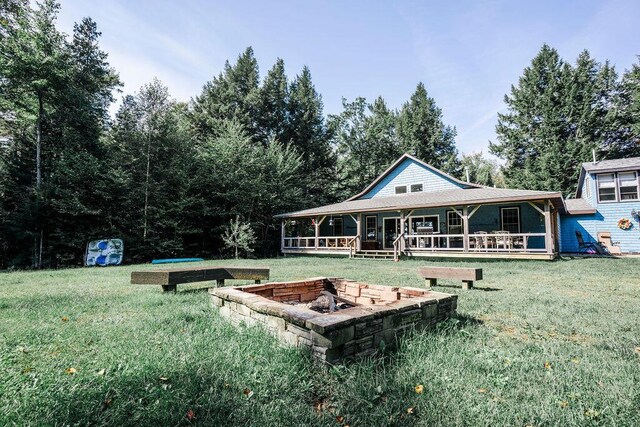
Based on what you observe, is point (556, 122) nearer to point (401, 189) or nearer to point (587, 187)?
point (587, 187)

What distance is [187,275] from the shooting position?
19.3 ft

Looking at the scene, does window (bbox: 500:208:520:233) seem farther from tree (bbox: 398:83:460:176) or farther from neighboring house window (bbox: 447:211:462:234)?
tree (bbox: 398:83:460:176)

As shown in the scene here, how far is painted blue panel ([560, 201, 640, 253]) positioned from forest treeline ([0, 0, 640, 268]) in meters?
6.86

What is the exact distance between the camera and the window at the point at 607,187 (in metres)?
16.4

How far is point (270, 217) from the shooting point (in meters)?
21.8

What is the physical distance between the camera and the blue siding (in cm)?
1822

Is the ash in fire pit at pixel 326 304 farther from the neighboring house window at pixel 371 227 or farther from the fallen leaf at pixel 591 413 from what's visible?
the neighboring house window at pixel 371 227

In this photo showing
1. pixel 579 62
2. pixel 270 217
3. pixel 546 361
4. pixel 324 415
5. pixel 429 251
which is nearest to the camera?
pixel 324 415

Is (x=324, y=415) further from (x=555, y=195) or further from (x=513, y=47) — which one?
(x=555, y=195)

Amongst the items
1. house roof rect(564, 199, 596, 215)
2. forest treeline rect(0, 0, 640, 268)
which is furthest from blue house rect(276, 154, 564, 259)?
forest treeline rect(0, 0, 640, 268)

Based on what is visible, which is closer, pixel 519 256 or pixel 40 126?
pixel 519 256

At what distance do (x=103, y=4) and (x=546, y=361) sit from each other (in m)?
11.3

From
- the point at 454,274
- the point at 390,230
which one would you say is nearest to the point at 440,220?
the point at 390,230

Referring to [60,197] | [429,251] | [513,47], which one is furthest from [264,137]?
[513,47]
